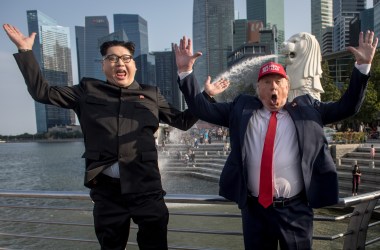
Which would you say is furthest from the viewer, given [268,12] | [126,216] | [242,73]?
[268,12]

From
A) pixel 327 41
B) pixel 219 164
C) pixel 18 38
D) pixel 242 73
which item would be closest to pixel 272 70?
pixel 18 38

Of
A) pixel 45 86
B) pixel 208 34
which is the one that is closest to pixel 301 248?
pixel 45 86

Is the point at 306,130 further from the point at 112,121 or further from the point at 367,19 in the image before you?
the point at 367,19

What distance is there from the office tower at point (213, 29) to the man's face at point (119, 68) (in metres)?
146

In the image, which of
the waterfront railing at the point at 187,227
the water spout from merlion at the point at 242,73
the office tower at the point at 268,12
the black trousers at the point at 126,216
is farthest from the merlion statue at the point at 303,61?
the office tower at the point at 268,12

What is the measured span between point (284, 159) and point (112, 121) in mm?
1113

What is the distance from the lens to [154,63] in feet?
378

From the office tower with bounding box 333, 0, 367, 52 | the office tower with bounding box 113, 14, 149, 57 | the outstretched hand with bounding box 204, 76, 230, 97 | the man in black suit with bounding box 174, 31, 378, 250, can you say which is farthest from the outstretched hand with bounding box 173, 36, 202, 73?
the office tower with bounding box 113, 14, 149, 57

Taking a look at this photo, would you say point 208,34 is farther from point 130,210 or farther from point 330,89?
point 130,210

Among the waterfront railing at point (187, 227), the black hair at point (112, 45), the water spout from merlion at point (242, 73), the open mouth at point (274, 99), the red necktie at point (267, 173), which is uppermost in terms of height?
the water spout from merlion at point (242, 73)

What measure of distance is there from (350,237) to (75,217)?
34.0 feet

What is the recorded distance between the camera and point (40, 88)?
2.22 m

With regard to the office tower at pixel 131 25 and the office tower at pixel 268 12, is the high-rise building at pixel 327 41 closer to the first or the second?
the office tower at pixel 268 12

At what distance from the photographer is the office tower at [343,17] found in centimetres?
9944
